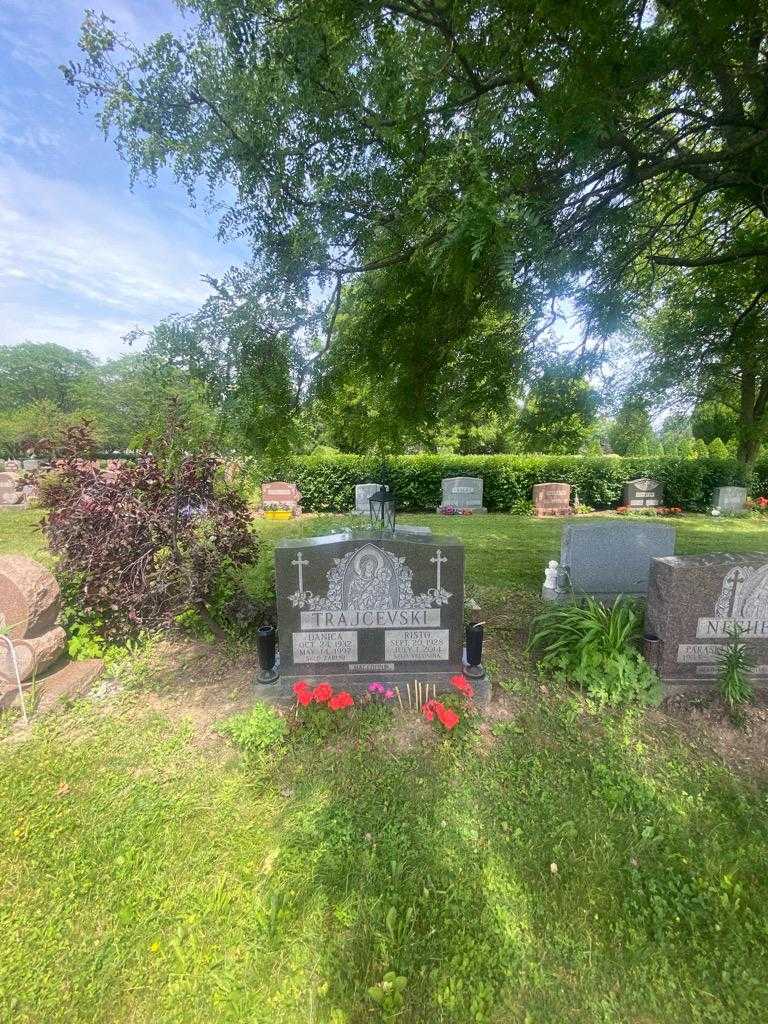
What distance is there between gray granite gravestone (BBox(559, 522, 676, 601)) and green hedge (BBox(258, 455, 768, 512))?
8.43 m

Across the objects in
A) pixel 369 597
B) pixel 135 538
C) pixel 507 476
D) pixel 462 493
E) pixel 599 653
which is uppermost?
pixel 135 538

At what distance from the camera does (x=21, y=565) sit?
11.8 ft

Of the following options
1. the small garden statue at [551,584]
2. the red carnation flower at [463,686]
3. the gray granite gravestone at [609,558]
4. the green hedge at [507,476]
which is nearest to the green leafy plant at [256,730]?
the red carnation flower at [463,686]

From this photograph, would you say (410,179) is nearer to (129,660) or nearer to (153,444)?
(153,444)

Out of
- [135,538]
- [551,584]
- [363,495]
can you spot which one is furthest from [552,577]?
[363,495]

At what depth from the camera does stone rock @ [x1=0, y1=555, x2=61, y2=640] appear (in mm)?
3441

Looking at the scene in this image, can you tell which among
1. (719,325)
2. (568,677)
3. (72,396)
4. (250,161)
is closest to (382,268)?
(250,161)

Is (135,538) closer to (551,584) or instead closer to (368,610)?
(368,610)

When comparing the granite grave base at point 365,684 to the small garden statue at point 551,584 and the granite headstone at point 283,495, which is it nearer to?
the small garden statue at point 551,584

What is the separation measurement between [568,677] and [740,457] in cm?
1582

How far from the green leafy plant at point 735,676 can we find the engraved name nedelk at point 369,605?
6.78 feet

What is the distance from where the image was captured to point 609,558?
17.9 feet

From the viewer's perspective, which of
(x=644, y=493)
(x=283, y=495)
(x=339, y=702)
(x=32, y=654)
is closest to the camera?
(x=339, y=702)

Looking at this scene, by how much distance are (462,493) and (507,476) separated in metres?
1.66
